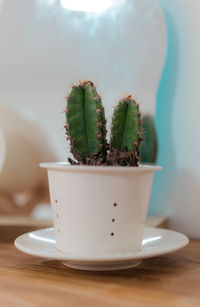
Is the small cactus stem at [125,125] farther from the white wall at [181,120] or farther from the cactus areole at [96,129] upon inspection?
the white wall at [181,120]

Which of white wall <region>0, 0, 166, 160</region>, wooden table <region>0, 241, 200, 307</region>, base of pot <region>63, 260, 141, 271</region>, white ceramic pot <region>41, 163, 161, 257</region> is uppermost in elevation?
white wall <region>0, 0, 166, 160</region>

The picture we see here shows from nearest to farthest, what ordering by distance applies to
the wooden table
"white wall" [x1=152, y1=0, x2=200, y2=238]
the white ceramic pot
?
the wooden table < the white ceramic pot < "white wall" [x1=152, y1=0, x2=200, y2=238]

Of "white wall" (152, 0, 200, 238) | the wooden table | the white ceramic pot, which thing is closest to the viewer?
the wooden table

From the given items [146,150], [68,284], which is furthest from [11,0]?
[68,284]

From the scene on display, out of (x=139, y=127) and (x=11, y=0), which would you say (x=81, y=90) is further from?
(x=11, y=0)

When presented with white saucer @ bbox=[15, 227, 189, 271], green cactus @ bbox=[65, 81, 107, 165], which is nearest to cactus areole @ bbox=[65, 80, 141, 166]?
green cactus @ bbox=[65, 81, 107, 165]

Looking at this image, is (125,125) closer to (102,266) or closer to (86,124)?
(86,124)

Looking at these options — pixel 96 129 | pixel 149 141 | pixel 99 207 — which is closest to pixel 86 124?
pixel 96 129

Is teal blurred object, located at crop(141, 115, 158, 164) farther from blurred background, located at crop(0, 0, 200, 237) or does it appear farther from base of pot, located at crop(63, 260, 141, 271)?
base of pot, located at crop(63, 260, 141, 271)

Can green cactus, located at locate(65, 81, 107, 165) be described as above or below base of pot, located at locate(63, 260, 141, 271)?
above
